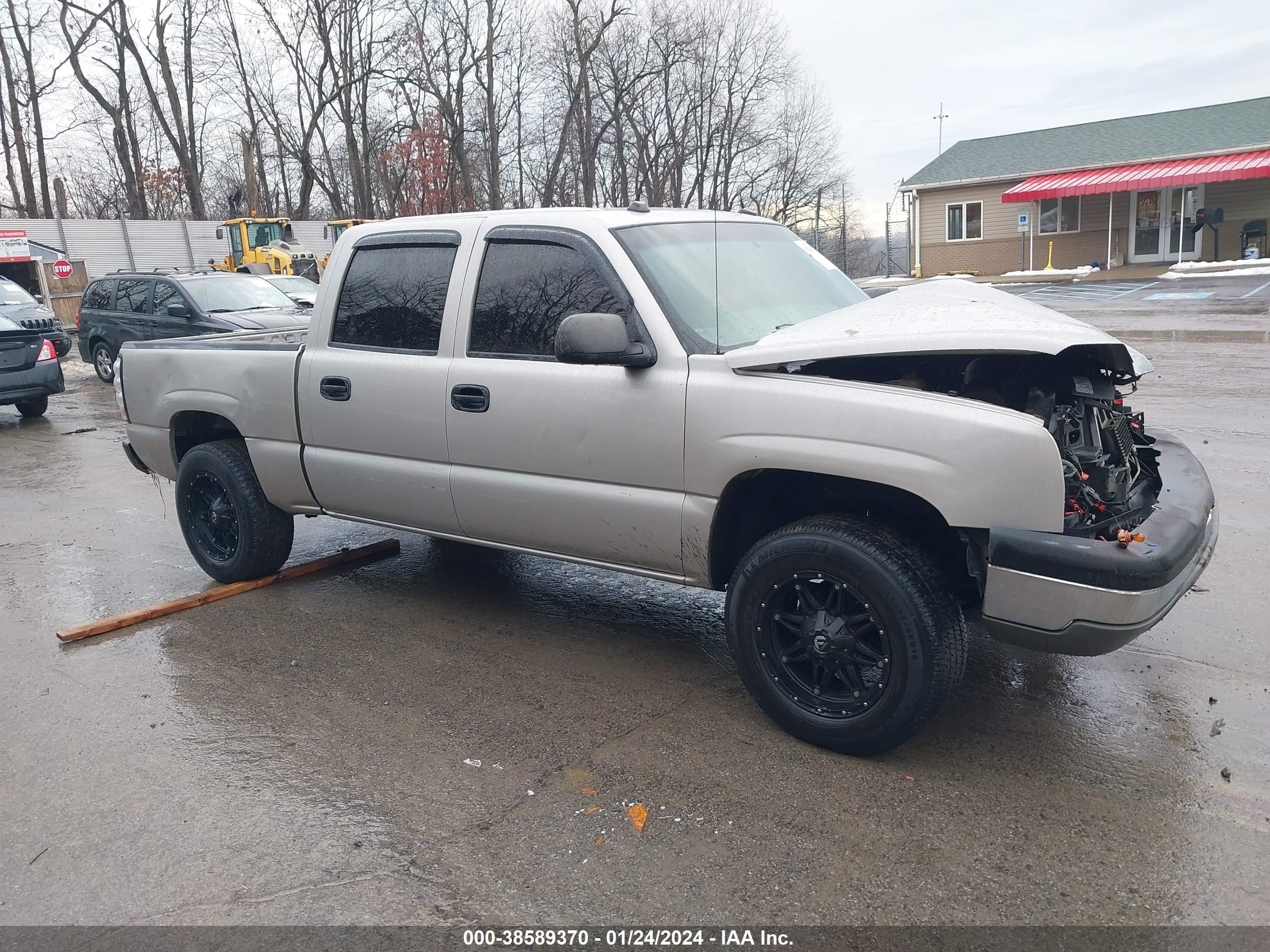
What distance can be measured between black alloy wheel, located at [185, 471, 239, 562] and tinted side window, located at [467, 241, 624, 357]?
212 cm

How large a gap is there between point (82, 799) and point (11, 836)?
0.80 ft

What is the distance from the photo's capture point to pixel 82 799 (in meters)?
3.47

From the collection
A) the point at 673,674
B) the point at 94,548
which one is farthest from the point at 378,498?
the point at 94,548

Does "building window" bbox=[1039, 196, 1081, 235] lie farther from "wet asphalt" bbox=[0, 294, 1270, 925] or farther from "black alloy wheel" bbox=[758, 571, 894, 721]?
"black alloy wheel" bbox=[758, 571, 894, 721]

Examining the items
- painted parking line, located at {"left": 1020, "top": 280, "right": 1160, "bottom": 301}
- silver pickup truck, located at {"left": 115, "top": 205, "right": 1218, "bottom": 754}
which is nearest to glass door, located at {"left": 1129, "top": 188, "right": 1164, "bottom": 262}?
painted parking line, located at {"left": 1020, "top": 280, "right": 1160, "bottom": 301}

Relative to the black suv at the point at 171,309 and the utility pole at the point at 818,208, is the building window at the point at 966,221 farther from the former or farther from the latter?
the black suv at the point at 171,309

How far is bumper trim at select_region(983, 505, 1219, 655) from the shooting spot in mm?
3014

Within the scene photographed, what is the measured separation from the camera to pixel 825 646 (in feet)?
11.2

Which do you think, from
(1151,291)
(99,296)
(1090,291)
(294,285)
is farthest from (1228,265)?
(99,296)

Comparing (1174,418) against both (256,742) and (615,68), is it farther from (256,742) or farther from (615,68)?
(615,68)

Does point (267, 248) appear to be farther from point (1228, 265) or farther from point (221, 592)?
point (1228, 265)

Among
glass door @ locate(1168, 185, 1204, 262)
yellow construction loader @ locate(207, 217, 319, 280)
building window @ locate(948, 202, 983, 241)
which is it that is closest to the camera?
yellow construction loader @ locate(207, 217, 319, 280)

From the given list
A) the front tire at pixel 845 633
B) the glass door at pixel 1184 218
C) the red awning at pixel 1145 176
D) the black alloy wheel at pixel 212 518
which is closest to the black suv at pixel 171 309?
the black alloy wheel at pixel 212 518

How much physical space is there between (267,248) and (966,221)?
74.5ft
